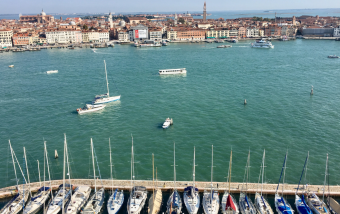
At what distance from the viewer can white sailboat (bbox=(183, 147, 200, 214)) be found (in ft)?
45.5

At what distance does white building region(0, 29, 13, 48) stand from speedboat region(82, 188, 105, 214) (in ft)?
246

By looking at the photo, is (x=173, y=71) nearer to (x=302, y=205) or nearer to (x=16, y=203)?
(x=302, y=205)

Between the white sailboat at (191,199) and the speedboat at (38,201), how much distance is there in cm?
681

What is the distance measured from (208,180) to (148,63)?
129 feet

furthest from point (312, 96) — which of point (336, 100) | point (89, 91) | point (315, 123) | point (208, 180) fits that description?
point (89, 91)

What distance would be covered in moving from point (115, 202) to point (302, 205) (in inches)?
344

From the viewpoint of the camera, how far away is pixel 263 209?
13.8 m

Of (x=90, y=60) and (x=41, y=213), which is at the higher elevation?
(x=90, y=60)

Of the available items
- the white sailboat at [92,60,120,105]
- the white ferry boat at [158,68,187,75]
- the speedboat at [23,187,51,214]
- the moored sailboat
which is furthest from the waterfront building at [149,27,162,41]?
the moored sailboat

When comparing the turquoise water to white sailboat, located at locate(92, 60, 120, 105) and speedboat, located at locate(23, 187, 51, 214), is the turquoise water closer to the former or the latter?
white sailboat, located at locate(92, 60, 120, 105)

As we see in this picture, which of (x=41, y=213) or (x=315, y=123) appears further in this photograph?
(x=315, y=123)

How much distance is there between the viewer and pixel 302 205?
13992 mm

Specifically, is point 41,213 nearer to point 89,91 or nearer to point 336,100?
point 89,91

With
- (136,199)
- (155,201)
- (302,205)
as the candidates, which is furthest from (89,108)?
(302,205)
